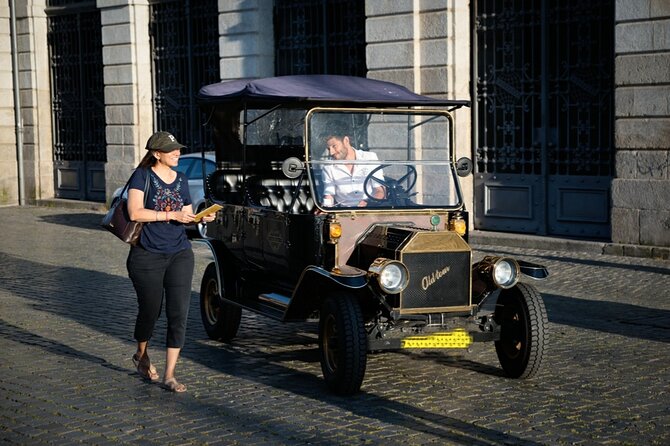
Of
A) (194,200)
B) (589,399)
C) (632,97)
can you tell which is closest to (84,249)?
(194,200)

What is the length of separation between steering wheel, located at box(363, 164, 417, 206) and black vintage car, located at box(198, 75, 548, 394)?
10 millimetres

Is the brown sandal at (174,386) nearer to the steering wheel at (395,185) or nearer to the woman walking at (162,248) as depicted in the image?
the woman walking at (162,248)

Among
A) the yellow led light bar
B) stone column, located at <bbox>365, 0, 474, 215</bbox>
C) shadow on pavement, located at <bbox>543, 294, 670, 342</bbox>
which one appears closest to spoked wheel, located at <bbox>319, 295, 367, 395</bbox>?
the yellow led light bar

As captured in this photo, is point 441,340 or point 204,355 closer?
point 441,340

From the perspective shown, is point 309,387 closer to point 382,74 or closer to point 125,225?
point 125,225

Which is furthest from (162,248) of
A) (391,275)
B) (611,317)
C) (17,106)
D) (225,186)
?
(17,106)

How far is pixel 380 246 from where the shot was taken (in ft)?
27.2

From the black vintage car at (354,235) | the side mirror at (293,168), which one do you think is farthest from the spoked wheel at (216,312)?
the side mirror at (293,168)

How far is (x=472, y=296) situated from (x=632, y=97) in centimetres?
781

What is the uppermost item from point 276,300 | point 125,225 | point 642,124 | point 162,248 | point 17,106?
point 17,106

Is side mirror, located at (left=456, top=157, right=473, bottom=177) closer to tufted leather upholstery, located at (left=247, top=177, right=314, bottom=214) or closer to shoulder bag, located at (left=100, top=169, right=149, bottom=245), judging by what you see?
tufted leather upholstery, located at (left=247, top=177, right=314, bottom=214)

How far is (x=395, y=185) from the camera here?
28.9 feet

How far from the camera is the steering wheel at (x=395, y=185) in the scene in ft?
28.7

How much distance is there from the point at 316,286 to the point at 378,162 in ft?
3.49
